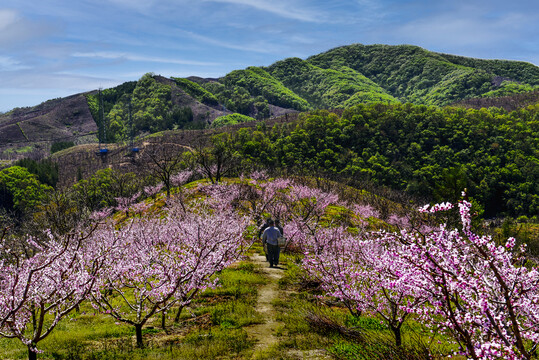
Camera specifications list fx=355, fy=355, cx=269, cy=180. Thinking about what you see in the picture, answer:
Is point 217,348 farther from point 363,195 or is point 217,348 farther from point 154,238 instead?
point 363,195

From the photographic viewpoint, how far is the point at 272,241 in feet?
58.1

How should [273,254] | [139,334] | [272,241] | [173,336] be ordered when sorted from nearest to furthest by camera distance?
[139,334], [173,336], [272,241], [273,254]

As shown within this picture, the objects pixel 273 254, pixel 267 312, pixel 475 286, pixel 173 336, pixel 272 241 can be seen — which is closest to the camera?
pixel 475 286

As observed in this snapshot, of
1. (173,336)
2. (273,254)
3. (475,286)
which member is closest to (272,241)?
(273,254)

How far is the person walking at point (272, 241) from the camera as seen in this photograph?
57.5 ft

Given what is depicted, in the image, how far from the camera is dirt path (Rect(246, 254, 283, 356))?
9156 millimetres

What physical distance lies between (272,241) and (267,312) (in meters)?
6.28

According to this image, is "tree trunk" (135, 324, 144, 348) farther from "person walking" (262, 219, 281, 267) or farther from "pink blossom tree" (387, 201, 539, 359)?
"person walking" (262, 219, 281, 267)

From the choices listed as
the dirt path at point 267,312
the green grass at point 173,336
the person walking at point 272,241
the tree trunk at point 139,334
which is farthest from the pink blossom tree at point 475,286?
the person walking at point 272,241

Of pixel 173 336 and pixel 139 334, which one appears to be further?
pixel 173 336

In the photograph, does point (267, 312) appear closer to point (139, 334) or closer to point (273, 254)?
point (139, 334)

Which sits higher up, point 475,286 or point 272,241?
point 475,286

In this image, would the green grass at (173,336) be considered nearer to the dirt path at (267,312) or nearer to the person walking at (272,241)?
the dirt path at (267,312)

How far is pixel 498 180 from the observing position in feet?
301
